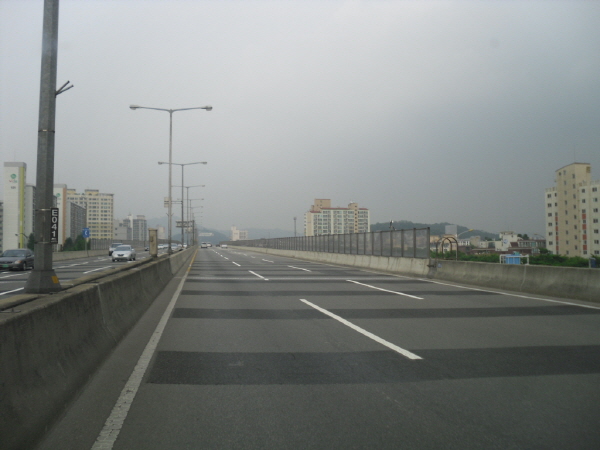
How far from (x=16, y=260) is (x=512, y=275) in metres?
28.2

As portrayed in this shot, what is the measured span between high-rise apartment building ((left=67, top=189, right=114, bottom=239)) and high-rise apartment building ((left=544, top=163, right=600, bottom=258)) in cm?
13918

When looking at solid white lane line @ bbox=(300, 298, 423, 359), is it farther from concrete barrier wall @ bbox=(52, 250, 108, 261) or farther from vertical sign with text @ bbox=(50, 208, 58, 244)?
concrete barrier wall @ bbox=(52, 250, 108, 261)

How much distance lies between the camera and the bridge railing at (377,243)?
2480 cm

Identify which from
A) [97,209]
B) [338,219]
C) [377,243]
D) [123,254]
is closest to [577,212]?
[377,243]

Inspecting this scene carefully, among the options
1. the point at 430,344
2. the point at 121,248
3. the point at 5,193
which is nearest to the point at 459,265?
the point at 430,344

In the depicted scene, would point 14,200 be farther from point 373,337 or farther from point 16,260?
point 373,337

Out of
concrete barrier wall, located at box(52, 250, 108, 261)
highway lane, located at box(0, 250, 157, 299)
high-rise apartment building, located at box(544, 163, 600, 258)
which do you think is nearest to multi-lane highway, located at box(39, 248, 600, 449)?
highway lane, located at box(0, 250, 157, 299)

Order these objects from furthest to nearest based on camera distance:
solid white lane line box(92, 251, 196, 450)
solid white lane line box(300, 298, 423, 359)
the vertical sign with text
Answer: the vertical sign with text, solid white lane line box(300, 298, 423, 359), solid white lane line box(92, 251, 196, 450)

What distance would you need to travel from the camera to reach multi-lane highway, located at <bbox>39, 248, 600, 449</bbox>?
4.41 metres

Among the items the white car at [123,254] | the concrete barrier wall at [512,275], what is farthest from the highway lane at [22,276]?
the concrete barrier wall at [512,275]

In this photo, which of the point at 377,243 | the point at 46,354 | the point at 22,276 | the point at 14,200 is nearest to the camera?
the point at 46,354

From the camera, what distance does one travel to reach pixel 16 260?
31344mm

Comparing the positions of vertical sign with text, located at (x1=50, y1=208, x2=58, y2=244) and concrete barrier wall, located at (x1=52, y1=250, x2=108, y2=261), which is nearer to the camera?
vertical sign with text, located at (x1=50, y1=208, x2=58, y2=244)

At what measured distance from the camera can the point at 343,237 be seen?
3862 centimetres
